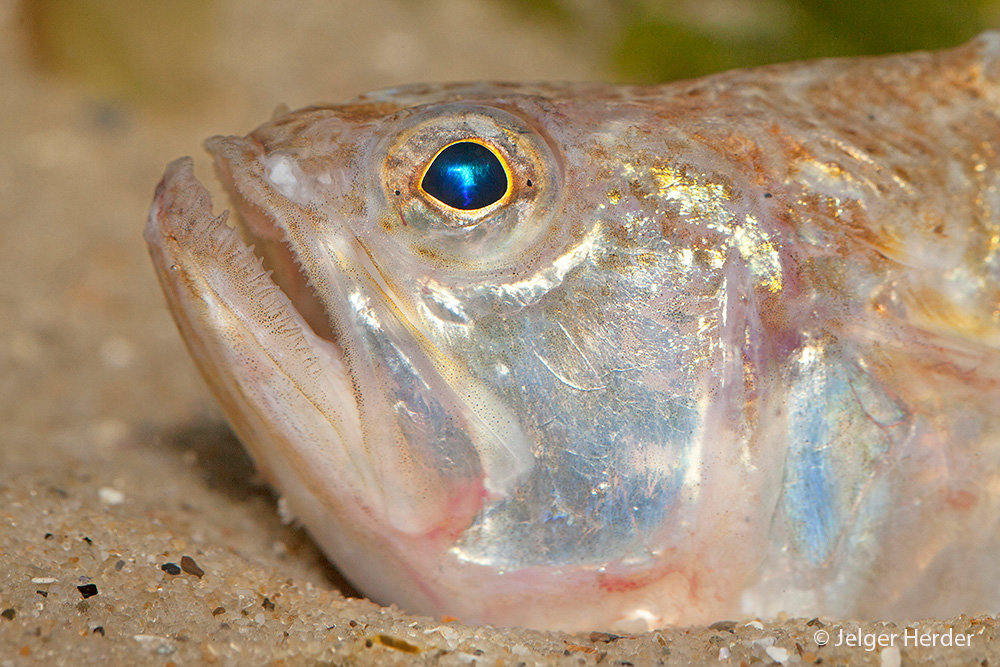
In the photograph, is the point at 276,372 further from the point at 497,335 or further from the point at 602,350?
the point at 602,350

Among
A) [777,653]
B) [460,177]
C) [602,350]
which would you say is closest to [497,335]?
[602,350]

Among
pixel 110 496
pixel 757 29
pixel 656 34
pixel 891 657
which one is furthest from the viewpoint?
pixel 656 34

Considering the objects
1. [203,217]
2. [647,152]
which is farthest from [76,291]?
[647,152]

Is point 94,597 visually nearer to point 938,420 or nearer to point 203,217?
point 203,217

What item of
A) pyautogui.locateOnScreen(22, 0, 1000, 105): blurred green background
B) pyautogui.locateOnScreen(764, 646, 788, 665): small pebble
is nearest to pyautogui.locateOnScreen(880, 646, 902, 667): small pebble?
pyautogui.locateOnScreen(764, 646, 788, 665): small pebble

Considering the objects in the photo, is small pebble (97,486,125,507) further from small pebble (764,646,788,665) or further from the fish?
small pebble (764,646,788,665)

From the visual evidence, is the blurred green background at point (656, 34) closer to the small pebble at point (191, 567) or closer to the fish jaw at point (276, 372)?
the fish jaw at point (276, 372)

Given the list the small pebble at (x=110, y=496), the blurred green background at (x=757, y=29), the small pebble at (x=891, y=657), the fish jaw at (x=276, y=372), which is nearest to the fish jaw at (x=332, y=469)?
the fish jaw at (x=276, y=372)
